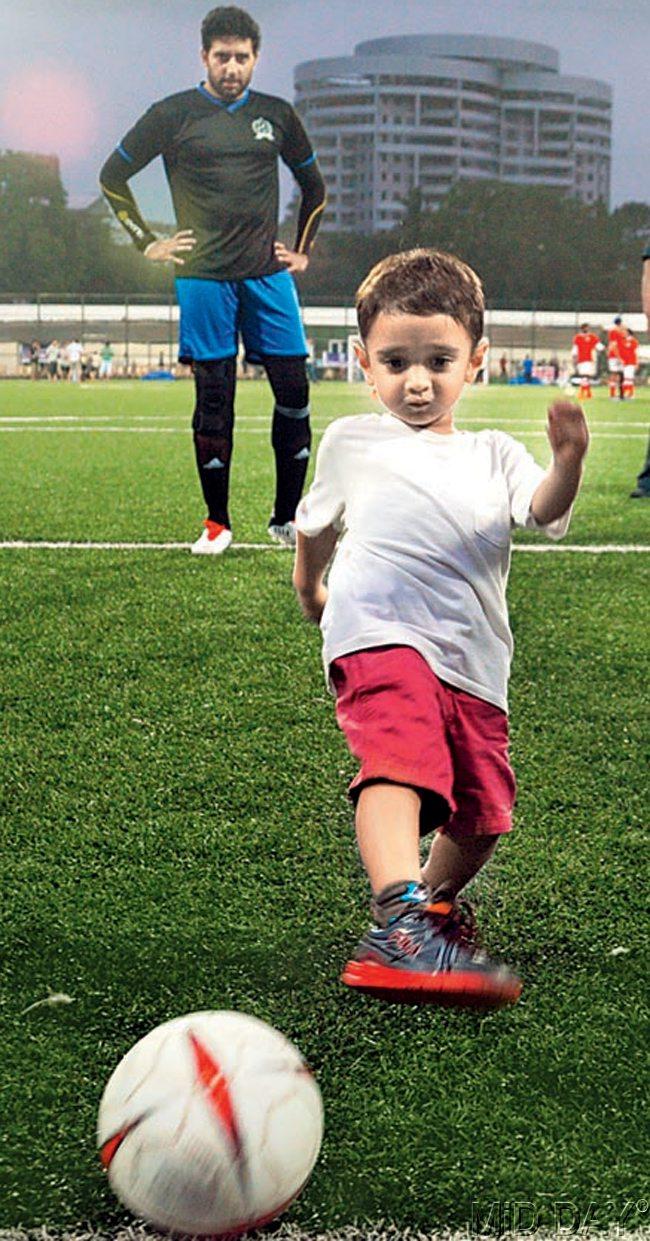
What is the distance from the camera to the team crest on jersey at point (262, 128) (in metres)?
8.12

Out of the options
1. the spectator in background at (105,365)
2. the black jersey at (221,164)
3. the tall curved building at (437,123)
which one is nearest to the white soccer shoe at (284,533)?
the black jersey at (221,164)

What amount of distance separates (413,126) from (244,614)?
17753cm

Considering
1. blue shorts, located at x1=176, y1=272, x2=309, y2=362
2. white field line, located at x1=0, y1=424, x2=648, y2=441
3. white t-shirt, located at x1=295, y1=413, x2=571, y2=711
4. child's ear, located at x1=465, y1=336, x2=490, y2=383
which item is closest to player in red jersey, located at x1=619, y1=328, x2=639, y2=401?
white field line, located at x1=0, y1=424, x2=648, y2=441

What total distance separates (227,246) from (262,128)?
72 centimetres

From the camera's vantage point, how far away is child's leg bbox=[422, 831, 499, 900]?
2.84 meters

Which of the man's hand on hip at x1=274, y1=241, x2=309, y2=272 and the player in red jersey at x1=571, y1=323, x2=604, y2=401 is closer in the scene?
the man's hand on hip at x1=274, y1=241, x2=309, y2=272

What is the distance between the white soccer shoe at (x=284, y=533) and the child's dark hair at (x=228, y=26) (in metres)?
2.53

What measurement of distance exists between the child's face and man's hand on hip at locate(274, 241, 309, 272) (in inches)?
214

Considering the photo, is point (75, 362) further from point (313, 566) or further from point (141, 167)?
point (313, 566)

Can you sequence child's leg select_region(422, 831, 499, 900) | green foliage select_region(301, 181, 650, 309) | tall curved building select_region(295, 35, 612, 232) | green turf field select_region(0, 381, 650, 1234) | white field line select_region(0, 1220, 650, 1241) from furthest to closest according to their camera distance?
1. tall curved building select_region(295, 35, 612, 232)
2. green foliage select_region(301, 181, 650, 309)
3. child's leg select_region(422, 831, 499, 900)
4. green turf field select_region(0, 381, 650, 1234)
5. white field line select_region(0, 1220, 650, 1241)

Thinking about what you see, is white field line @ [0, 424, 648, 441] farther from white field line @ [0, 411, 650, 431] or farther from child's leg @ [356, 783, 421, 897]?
child's leg @ [356, 783, 421, 897]

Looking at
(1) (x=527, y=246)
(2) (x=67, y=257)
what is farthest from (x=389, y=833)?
(2) (x=67, y=257)

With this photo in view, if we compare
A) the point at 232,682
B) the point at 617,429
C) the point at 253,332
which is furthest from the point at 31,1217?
the point at 617,429

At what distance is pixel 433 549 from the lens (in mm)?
2721
